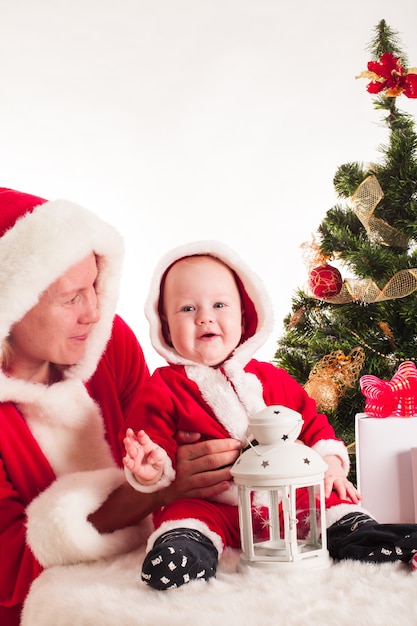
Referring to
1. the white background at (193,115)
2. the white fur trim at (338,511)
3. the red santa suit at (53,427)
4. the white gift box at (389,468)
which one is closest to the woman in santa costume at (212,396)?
the white fur trim at (338,511)

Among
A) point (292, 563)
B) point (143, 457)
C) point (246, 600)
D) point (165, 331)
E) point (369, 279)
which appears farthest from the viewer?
point (369, 279)

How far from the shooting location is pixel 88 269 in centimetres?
150

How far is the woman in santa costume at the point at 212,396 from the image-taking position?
3.81ft

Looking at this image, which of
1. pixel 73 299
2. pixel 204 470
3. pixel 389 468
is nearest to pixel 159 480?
pixel 204 470

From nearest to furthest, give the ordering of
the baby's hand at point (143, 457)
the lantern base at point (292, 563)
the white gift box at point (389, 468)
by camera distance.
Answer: the lantern base at point (292, 563)
the baby's hand at point (143, 457)
the white gift box at point (389, 468)

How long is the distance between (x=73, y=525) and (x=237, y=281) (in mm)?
552

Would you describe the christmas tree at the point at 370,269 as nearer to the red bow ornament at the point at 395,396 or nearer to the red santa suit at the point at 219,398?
the red bow ornament at the point at 395,396

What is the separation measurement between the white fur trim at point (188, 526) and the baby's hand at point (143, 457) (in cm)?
9

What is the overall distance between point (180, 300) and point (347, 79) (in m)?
2.48

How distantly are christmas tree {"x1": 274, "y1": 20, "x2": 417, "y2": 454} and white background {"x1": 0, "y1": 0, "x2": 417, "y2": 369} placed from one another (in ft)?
2.82

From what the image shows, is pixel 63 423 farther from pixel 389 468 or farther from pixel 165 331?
pixel 389 468

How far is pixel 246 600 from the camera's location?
0.91 m

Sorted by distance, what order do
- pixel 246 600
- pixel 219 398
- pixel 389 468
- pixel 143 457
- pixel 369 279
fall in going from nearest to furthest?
pixel 246 600 → pixel 143 457 → pixel 219 398 → pixel 389 468 → pixel 369 279

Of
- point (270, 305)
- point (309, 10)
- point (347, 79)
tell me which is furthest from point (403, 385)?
point (309, 10)
